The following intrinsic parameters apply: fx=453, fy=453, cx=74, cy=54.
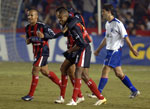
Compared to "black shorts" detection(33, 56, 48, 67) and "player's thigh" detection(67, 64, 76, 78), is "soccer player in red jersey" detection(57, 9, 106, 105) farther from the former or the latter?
"black shorts" detection(33, 56, 48, 67)

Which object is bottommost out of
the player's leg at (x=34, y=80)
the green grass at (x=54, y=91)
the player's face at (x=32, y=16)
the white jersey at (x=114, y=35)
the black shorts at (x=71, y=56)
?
the green grass at (x=54, y=91)

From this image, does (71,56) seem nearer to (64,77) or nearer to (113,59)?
(64,77)

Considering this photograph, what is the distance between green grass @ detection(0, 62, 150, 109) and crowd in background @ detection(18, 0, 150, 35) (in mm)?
3927

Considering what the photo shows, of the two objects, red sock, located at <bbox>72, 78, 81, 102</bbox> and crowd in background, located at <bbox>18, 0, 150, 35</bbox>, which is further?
crowd in background, located at <bbox>18, 0, 150, 35</bbox>

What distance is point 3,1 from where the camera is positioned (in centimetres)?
1834

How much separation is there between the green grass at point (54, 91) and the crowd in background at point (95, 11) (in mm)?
3927

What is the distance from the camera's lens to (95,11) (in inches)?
800

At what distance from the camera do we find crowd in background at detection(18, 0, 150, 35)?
19375 millimetres

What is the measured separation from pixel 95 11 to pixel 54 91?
1067 cm

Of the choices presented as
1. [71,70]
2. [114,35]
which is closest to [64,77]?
[71,70]

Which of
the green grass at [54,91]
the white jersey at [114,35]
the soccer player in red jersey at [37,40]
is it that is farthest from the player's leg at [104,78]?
the soccer player in red jersey at [37,40]

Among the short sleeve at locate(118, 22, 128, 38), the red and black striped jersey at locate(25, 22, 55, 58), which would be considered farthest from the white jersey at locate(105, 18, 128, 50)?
the red and black striped jersey at locate(25, 22, 55, 58)

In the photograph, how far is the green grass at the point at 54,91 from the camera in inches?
314

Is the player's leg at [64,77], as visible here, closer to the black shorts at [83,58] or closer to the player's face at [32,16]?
the black shorts at [83,58]
